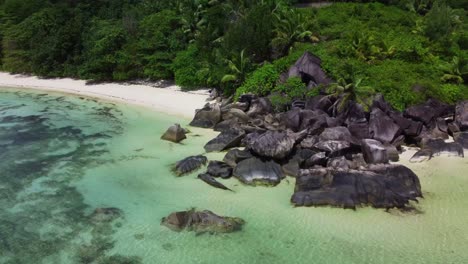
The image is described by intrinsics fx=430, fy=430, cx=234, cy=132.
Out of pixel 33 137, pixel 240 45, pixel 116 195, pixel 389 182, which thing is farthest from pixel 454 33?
pixel 33 137

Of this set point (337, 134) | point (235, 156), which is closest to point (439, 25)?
point (337, 134)

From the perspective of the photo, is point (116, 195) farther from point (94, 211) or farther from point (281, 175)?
point (281, 175)

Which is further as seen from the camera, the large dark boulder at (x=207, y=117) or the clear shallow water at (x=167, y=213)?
the large dark boulder at (x=207, y=117)

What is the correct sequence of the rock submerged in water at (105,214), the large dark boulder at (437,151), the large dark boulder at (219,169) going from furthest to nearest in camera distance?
the large dark boulder at (437,151) → the large dark boulder at (219,169) → the rock submerged in water at (105,214)

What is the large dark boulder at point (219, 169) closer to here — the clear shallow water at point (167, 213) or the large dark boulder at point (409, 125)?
the clear shallow water at point (167, 213)

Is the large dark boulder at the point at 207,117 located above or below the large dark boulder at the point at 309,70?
below

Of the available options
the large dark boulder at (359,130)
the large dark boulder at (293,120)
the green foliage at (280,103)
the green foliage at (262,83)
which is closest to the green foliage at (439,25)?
the green foliage at (262,83)

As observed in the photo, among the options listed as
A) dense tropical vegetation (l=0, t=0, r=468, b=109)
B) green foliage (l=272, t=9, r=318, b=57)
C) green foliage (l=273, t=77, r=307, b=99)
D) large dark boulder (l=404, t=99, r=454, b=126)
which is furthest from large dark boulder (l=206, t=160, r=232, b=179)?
green foliage (l=272, t=9, r=318, b=57)

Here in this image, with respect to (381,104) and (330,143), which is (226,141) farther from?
(381,104)
